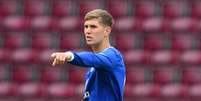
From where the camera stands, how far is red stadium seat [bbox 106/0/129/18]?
938 centimetres

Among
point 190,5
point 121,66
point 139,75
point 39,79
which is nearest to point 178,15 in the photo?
point 190,5

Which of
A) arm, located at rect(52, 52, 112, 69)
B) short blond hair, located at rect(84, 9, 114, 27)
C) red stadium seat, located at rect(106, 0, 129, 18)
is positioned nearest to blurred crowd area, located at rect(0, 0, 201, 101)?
red stadium seat, located at rect(106, 0, 129, 18)

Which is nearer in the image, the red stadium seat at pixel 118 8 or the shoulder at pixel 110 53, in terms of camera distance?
the shoulder at pixel 110 53

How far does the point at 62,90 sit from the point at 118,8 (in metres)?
1.11

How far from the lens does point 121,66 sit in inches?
180

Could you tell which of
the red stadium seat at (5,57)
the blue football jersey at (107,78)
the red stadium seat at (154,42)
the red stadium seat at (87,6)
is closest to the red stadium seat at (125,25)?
the red stadium seat at (154,42)

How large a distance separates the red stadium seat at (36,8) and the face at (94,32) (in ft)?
16.5

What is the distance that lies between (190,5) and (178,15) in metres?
0.17

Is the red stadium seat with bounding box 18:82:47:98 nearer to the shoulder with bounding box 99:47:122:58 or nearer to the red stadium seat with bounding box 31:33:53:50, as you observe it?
the red stadium seat with bounding box 31:33:53:50

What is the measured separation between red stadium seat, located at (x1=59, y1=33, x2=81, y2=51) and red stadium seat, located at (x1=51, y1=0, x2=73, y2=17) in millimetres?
265

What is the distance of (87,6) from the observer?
9.45m

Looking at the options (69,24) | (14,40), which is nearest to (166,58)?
(69,24)

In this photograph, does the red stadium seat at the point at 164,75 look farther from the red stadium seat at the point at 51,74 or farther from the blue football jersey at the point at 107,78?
Answer: the blue football jersey at the point at 107,78

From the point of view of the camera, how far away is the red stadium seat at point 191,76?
29.3ft
